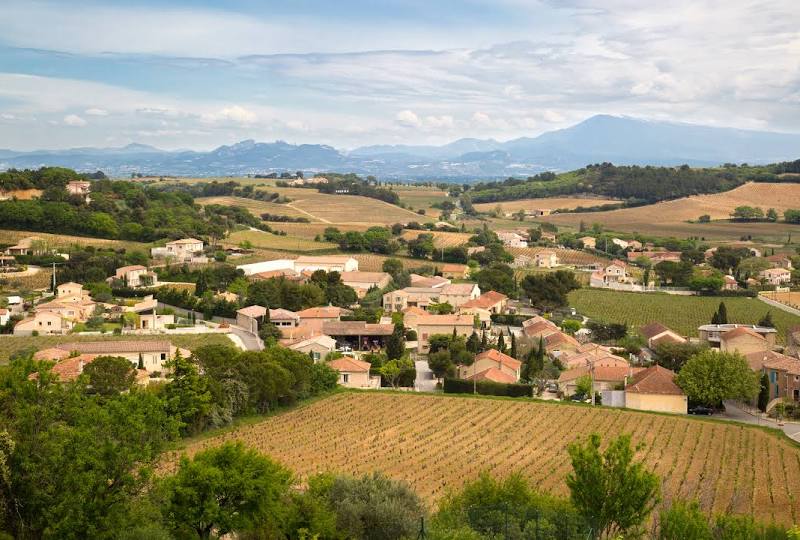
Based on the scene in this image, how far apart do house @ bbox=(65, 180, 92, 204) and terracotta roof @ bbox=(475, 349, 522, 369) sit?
40919mm

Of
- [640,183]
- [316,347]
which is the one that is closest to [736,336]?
[316,347]

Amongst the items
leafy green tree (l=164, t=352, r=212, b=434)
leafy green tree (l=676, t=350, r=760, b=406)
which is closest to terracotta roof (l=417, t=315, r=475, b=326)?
leafy green tree (l=676, t=350, r=760, b=406)

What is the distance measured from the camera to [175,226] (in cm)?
6316

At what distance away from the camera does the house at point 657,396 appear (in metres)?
28.6

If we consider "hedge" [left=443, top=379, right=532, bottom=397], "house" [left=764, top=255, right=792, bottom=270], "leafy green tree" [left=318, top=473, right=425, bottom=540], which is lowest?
"hedge" [left=443, top=379, right=532, bottom=397]

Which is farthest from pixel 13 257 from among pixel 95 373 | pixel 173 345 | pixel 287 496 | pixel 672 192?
pixel 672 192

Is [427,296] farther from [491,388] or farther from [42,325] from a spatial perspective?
[42,325]

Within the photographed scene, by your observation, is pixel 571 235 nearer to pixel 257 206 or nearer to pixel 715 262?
pixel 715 262

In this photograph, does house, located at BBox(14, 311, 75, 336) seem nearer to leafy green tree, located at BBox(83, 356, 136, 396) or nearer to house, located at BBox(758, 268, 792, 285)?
leafy green tree, located at BBox(83, 356, 136, 396)

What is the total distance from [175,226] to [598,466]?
176 feet

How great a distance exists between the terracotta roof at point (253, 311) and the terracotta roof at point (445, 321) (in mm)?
7293

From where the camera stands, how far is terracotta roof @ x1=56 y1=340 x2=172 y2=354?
30.8 meters

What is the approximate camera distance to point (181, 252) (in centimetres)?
5709

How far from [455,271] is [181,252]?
17.5 metres
